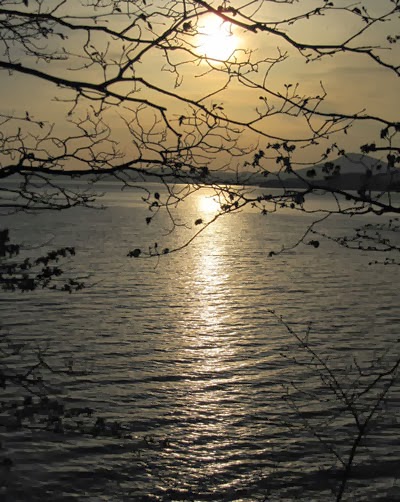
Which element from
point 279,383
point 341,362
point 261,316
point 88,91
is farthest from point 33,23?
point 261,316

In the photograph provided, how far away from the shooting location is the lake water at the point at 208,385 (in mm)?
10039

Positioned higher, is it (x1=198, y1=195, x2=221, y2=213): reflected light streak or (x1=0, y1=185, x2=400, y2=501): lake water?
(x1=198, y1=195, x2=221, y2=213): reflected light streak

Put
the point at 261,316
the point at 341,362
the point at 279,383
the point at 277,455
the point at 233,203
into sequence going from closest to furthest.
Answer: the point at 233,203
the point at 277,455
the point at 279,383
the point at 341,362
the point at 261,316

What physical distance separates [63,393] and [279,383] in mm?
4345

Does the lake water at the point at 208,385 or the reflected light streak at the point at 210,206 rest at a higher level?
the reflected light streak at the point at 210,206

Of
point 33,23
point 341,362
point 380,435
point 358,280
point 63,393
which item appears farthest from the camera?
point 358,280

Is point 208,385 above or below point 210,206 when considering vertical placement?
below

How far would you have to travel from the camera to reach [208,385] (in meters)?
14.5

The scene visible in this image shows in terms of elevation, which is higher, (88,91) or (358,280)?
(88,91)

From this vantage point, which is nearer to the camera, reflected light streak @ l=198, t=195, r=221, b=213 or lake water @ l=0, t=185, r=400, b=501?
reflected light streak @ l=198, t=195, r=221, b=213

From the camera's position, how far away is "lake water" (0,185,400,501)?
395 inches

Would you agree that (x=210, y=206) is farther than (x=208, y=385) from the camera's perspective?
Yes

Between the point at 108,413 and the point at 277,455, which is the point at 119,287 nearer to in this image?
the point at 108,413

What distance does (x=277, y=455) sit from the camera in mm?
10922
